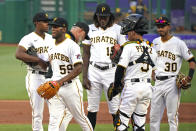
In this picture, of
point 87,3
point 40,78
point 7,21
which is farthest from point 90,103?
point 7,21

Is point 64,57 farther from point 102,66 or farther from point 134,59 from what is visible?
point 102,66

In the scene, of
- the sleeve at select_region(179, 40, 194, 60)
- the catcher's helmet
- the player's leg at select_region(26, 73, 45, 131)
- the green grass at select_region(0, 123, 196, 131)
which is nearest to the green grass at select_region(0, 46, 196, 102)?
the green grass at select_region(0, 123, 196, 131)

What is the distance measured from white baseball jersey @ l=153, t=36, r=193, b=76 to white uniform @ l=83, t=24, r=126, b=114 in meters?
0.75

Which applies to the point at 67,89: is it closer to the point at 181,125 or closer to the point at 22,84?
the point at 181,125

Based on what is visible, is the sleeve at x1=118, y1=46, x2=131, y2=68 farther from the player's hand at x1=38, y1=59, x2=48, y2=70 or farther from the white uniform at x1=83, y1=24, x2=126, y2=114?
the player's hand at x1=38, y1=59, x2=48, y2=70

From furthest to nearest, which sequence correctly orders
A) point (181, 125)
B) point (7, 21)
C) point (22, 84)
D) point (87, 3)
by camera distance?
1. point (7, 21)
2. point (87, 3)
3. point (22, 84)
4. point (181, 125)

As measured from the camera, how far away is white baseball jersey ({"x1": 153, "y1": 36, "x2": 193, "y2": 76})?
7.96 metres

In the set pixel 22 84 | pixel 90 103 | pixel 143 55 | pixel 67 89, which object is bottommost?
pixel 22 84

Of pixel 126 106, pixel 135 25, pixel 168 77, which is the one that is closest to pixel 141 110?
pixel 126 106

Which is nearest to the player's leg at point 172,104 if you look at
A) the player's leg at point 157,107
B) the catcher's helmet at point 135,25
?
the player's leg at point 157,107

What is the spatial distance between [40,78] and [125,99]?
6.39ft

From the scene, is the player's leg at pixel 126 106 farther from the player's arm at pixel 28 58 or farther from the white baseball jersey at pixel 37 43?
the white baseball jersey at pixel 37 43

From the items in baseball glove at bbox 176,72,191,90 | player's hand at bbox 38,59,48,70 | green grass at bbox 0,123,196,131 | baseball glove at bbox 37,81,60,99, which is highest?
player's hand at bbox 38,59,48,70

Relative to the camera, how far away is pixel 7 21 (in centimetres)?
2919
